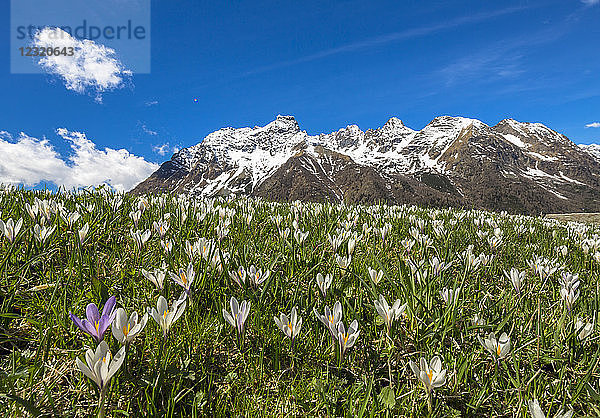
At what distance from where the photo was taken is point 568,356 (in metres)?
2.34

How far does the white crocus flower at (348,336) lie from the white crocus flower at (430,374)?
0.38 m

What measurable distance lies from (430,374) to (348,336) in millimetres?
514

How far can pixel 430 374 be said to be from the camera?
6.09ft

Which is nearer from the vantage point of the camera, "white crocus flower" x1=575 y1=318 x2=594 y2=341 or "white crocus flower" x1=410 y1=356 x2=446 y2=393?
"white crocus flower" x1=410 y1=356 x2=446 y2=393

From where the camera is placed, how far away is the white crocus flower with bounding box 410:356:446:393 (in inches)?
69.1

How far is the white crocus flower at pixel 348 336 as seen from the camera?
201 cm

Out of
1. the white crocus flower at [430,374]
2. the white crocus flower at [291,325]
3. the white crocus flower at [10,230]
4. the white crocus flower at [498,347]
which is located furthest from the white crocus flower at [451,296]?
the white crocus flower at [10,230]

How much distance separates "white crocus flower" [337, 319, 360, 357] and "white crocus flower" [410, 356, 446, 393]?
38 centimetres

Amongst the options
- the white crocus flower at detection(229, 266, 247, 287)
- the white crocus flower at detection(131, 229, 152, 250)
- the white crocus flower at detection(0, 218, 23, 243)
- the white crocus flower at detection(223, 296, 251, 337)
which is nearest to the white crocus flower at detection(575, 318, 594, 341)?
the white crocus flower at detection(223, 296, 251, 337)

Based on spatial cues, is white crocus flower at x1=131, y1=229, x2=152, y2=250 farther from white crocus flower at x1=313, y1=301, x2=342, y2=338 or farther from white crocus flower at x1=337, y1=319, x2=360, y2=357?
white crocus flower at x1=337, y1=319, x2=360, y2=357

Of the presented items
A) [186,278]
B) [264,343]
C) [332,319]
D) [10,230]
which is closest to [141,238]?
[10,230]

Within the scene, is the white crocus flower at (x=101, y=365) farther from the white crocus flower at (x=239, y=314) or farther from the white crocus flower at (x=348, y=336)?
the white crocus flower at (x=348, y=336)

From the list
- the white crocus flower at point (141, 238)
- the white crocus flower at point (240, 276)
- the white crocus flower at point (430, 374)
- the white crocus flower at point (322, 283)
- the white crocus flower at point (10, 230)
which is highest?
the white crocus flower at point (10, 230)

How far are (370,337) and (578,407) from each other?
54.0 inches
